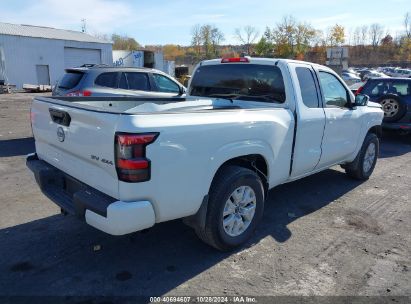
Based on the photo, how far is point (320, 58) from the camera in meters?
97.6

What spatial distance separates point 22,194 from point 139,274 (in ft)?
9.09

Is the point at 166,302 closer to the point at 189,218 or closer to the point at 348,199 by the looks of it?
the point at 189,218

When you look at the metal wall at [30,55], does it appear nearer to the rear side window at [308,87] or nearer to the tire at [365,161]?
the tire at [365,161]

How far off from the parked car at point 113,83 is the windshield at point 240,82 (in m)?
2.69

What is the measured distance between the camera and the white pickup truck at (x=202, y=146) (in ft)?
9.25

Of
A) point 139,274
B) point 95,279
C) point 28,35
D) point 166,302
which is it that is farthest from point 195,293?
point 28,35

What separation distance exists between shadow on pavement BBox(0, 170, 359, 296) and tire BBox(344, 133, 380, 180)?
1786 mm

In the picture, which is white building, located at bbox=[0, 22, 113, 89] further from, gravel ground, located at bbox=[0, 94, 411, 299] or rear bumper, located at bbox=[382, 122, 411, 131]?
rear bumper, located at bbox=[382, 122, 411, 131]

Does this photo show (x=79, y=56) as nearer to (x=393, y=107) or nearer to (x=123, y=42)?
(x=393, y=107)

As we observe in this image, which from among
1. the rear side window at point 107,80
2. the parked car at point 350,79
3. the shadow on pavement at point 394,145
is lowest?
the shadow on pavement at point 394,145

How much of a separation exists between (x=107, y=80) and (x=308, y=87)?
5.37m

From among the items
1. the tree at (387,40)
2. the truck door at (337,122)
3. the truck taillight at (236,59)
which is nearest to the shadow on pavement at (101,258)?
the truck door at (337,122)

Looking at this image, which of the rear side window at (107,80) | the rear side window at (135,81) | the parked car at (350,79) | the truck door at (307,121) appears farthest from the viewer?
the parked car at (350,79)

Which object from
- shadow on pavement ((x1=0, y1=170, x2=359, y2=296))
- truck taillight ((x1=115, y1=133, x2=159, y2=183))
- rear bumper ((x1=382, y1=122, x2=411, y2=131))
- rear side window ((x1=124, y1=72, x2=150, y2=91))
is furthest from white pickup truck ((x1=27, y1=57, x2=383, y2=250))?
rear bumper ((x1=382, y1=122, x2=411, y2=131))
